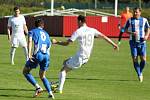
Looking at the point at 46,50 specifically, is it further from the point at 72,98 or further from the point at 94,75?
the point at 94,75

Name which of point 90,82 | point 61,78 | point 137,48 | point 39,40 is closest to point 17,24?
point 137,48

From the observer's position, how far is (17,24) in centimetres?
2273

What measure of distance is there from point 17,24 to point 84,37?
27.3 ft

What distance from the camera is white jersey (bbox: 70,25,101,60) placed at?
14.7 metres

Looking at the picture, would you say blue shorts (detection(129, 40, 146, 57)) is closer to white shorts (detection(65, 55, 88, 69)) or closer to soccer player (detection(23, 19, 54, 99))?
white shorts (detection(65, 55, 88, 69))

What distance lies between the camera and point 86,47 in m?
14.9

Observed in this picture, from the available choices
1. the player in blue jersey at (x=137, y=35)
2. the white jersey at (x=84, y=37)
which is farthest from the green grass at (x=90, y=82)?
the white jersey at (x=84, y=37)

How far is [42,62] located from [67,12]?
141ft

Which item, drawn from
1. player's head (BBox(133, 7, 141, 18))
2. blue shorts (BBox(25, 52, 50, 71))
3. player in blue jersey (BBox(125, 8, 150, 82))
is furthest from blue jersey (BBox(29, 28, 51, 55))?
player in blue jersey (BBox(125, 8, 150, 82))

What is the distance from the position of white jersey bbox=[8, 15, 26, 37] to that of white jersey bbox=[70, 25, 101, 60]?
808 centimetres

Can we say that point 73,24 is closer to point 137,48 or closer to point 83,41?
point 137,48

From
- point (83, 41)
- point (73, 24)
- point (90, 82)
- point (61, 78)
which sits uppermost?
point (83, 41)

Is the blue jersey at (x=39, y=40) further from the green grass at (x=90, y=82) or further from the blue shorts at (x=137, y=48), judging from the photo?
the blue shorts at (x=137, y=48)

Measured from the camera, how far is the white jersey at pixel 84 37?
14.7 metres
